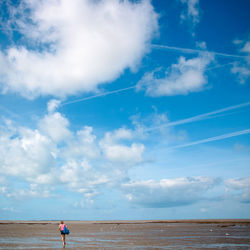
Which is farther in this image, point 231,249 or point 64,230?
point 64,230

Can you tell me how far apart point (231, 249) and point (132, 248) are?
412 inches

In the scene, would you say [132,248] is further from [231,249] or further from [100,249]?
[231,249]

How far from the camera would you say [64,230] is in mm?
30188

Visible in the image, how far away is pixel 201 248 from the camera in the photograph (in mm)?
27750

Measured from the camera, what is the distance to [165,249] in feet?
88.5

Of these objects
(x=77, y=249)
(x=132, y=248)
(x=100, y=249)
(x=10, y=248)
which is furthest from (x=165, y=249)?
(x=10, y=248)

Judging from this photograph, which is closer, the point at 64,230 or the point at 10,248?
the point at 10,248

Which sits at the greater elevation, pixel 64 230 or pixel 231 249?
pixel 64 230

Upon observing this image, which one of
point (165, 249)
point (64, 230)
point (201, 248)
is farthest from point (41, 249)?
point (201, 248)

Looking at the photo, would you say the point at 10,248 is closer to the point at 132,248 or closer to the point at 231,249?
the point at 132,248

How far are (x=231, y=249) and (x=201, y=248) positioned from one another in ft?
10.1

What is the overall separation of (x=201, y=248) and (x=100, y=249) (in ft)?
35.3

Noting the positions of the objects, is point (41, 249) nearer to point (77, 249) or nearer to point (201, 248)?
point (77, 249)

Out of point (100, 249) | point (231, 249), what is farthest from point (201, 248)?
point (100, 249)
